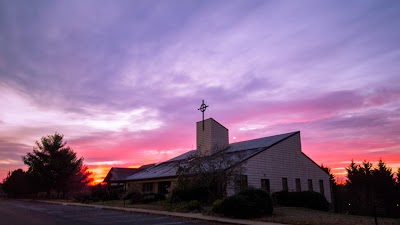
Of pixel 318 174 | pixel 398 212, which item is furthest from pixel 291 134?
pixel 398 212

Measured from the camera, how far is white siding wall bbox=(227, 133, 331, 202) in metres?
28.9

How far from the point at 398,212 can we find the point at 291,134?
13.8 metres

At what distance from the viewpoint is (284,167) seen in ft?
104

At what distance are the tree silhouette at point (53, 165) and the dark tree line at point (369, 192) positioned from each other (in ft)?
135

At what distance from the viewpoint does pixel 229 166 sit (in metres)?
25.6

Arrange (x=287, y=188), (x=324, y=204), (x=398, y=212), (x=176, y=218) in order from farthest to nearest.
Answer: (x=398, y=212) < (x=287, y=188) < (x=324, y=204) < (x=176, y=218)

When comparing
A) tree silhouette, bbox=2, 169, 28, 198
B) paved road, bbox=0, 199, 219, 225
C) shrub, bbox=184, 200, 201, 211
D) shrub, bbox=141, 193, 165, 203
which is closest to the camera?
paved road, bbox=0, 199, 219, 225

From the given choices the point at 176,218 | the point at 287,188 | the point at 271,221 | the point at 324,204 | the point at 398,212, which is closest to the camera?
the point at 271,221

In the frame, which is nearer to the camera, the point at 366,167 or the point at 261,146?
the point at 261,146

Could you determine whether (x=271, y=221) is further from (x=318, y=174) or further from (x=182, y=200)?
(x=318, y=174)

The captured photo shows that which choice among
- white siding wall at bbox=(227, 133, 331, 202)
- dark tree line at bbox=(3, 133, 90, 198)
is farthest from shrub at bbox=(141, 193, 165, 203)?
dark tree line at bbox=(3, 133, 90, 198)

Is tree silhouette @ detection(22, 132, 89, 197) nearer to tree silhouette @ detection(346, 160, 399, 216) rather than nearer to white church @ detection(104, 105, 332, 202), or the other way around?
white church @ detection(104, 105, 332, 202)

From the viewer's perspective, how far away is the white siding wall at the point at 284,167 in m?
28.9

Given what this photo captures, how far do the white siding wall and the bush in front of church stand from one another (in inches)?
308
